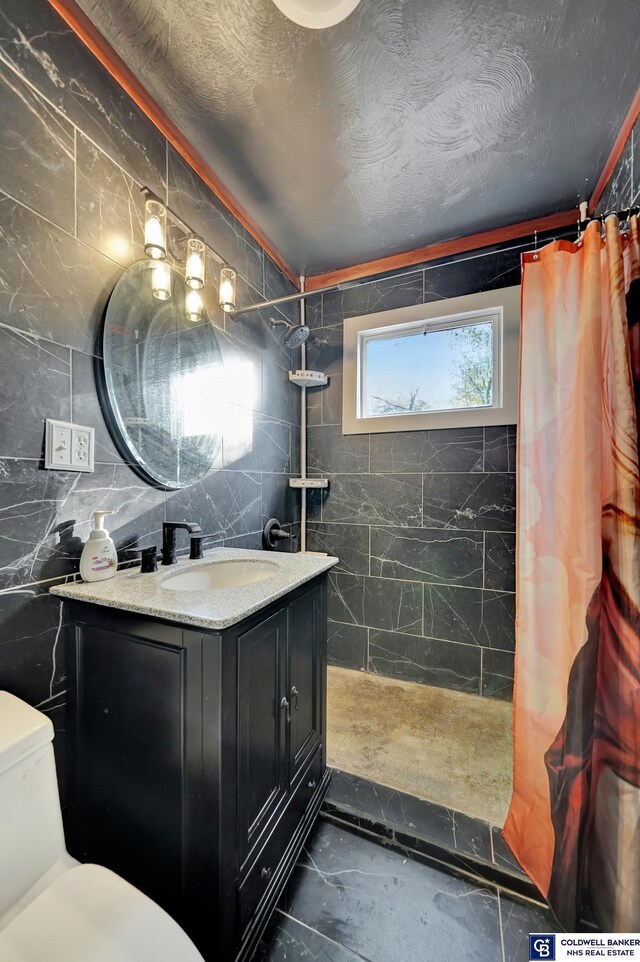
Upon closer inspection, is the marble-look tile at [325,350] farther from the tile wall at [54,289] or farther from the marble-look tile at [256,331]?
the tile wall at [54,289]

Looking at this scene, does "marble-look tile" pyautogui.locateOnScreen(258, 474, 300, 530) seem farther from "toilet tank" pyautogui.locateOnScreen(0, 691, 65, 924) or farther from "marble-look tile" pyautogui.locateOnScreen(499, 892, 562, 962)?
"marble-look tile" pyautogui.locateOnScreen(499, 892, 562, 962)

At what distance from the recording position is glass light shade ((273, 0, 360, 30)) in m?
0.94

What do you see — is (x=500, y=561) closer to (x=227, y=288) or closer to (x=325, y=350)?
(x=325, y=350)

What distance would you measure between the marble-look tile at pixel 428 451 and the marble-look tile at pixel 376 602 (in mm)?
688

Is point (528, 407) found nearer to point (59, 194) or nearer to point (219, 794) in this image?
point (219, 794)

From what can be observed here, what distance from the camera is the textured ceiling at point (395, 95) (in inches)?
38.7

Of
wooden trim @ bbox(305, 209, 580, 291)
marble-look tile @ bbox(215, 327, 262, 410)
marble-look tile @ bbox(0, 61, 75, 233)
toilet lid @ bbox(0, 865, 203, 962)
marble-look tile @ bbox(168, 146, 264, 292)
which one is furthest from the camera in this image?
wooden trim @ bbox(305, 209, 580, 291)

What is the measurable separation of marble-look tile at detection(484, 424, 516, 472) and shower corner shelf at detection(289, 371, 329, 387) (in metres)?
0.98

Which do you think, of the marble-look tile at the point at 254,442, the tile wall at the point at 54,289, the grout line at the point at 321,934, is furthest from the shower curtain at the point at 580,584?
the tile wall at the point at 54,289

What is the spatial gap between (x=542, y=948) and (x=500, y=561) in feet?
4.26

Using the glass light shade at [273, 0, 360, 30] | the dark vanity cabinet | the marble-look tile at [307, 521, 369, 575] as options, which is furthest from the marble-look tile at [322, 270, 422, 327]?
the dark vanity cabinet

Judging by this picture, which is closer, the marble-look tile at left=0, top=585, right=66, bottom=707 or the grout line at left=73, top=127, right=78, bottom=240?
the marble-look tile at left=0, top=585, right=66, bottom=707

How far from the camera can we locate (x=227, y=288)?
143cm

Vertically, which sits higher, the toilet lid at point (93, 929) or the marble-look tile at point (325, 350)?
the marble-look tile at point (325, 350)
